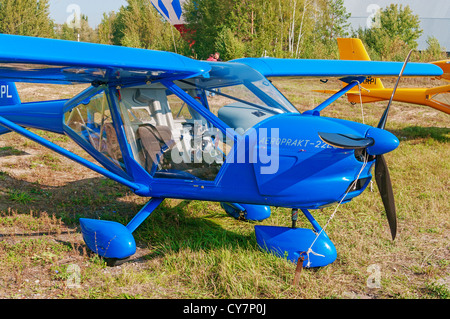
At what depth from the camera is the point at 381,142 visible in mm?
3066

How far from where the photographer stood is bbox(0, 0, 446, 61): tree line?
2398cm

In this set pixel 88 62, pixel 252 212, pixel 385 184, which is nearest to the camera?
pixel 88 62

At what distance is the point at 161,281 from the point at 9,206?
9.23 ft

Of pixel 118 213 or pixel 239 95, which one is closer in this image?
pixel 239 95

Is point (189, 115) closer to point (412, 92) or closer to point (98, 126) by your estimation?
point (98, 126)

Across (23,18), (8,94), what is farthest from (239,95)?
(23,18)

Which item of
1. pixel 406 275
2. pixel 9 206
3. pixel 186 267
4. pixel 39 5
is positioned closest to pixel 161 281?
pixel 186 267

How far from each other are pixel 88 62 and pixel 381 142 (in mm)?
2452

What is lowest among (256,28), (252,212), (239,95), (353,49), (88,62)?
(252,212)

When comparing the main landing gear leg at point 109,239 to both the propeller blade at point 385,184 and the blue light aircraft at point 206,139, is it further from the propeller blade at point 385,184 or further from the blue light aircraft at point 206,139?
the propeller blade at point 385,184

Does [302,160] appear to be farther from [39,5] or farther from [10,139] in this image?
[39,5]

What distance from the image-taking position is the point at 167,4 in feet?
26.5

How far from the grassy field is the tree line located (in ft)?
30.8

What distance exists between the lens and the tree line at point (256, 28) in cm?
2398
